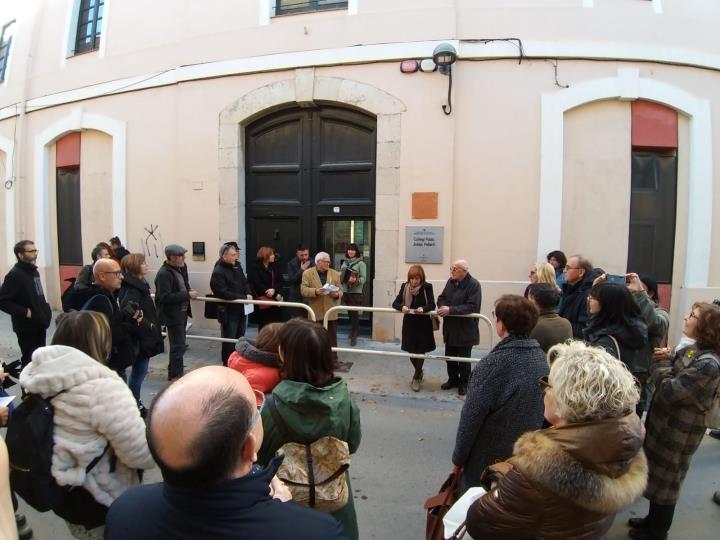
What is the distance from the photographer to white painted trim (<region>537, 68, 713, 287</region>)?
22.1 feet

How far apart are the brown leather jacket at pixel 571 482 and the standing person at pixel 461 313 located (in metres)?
3.57

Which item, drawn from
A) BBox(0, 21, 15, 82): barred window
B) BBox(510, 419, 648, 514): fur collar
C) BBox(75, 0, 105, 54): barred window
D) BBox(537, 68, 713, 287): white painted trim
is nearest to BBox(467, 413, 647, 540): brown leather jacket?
BBox(510, 419, 648, 514): fur collar

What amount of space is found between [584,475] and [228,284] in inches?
203

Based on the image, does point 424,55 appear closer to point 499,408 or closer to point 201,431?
point 499,408

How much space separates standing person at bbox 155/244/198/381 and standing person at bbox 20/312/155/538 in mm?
3569

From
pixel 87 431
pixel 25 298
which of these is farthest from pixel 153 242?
pixel 87 431

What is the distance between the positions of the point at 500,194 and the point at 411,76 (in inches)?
90.9

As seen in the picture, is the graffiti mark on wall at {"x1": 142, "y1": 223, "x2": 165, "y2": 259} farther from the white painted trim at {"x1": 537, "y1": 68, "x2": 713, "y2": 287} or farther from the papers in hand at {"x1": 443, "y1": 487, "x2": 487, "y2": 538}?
the papers in hand at {"x1": 443, "y1": 487, "x2": 487, "y2": 538}

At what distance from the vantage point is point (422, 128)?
274 inches

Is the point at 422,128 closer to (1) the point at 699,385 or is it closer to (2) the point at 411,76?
(2) the point at 411,76

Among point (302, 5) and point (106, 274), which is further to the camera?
point (302, 5)

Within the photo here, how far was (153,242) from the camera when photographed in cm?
840

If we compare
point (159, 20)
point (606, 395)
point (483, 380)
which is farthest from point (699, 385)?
point (159, 20)

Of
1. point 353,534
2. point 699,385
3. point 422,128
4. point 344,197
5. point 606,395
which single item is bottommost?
point 353,534
